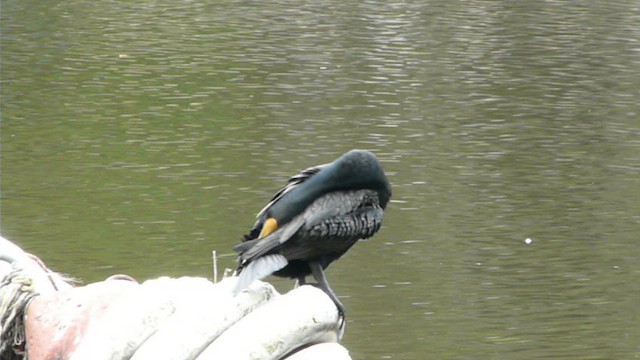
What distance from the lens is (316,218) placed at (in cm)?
390

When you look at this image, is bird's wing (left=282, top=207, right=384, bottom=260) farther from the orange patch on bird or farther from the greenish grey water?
the greenish grey water

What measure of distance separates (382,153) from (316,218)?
362 inches

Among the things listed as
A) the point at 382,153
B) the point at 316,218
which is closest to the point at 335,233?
the point at 316,218

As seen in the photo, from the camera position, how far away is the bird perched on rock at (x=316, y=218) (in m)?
3.81

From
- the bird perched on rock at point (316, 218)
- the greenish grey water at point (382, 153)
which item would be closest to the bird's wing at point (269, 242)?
the bird perched on rock at point (316, 218)

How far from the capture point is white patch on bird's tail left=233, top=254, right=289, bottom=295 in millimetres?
3443

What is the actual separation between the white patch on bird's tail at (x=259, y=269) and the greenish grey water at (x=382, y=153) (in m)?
4.05

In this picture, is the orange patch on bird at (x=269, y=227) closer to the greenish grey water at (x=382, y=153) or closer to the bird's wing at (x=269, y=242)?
the bird's wing at (x=269, y=242)

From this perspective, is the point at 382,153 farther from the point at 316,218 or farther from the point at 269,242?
the point at 269,242

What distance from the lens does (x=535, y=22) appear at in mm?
24203

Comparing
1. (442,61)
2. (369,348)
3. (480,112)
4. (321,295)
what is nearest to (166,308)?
(321,295)

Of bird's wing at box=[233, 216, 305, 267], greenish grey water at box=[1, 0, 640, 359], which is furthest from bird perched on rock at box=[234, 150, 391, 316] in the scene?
greenish grey water at box=[1, 0, 640, 359]

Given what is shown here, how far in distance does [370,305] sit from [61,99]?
8.20 meters

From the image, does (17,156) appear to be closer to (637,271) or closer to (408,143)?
(408,143)
